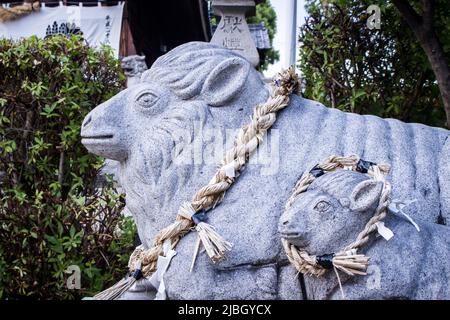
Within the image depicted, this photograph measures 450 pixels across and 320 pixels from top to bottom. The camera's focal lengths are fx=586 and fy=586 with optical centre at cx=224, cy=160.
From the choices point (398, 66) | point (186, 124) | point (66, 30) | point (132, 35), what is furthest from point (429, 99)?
point (66, 30)

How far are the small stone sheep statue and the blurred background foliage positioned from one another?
257 centimetres

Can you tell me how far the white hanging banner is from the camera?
9.23 m

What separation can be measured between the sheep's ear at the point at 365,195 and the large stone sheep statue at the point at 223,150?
31cm

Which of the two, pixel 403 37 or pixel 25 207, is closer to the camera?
pixel 25 207

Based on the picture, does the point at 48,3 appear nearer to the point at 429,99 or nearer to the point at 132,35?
the point at 132,35

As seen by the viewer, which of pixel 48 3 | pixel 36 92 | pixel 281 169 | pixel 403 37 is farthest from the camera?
pixel 48 3

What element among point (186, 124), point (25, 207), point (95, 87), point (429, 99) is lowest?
point (25, 207)

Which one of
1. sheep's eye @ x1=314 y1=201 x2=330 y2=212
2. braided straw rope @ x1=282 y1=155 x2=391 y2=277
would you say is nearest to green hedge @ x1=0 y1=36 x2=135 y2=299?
braided straw rope @ x1=282 y1=155 x2=391 y2=277

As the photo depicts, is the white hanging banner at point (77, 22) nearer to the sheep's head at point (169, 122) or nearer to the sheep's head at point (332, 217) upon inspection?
the sheep's head at point (169, 122)

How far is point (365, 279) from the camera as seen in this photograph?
1946mm

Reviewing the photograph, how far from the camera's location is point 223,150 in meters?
2.32

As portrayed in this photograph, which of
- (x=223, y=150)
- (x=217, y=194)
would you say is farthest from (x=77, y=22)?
(x=217, y=194)
